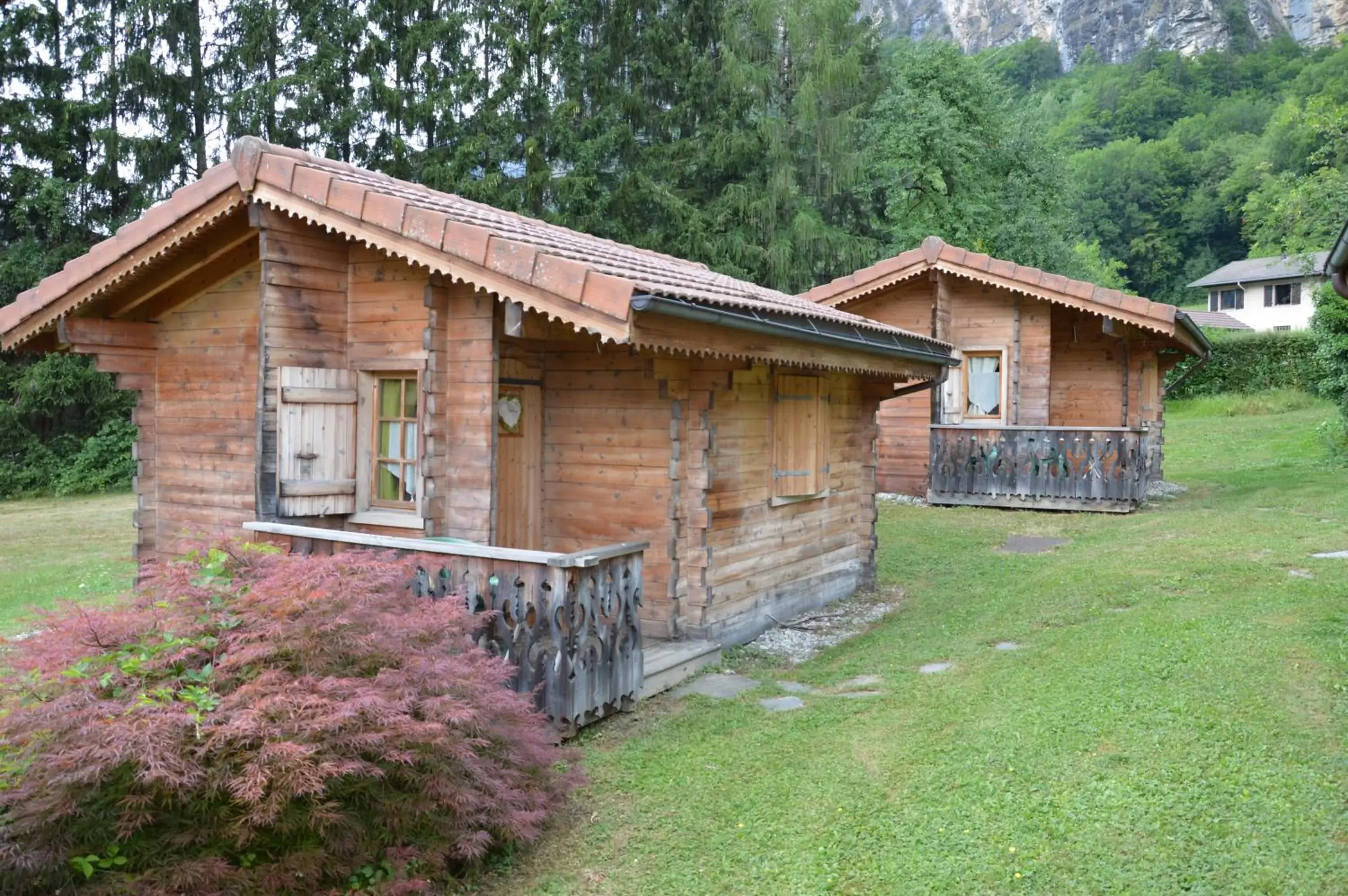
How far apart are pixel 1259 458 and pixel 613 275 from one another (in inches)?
768

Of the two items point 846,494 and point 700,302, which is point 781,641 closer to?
point 846,494

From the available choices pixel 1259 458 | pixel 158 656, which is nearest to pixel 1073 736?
pixel 158 656

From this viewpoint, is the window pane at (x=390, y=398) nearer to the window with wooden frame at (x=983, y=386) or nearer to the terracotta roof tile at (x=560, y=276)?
the terracotta roof tile at (x=560, y=276)

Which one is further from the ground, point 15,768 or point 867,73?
point 867,73

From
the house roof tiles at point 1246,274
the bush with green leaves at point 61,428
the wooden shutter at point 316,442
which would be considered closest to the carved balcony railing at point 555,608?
the wooden shutter at point 316,442

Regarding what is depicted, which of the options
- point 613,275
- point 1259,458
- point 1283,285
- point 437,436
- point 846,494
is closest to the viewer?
point 613,275

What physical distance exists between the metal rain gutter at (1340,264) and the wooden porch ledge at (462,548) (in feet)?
14.5

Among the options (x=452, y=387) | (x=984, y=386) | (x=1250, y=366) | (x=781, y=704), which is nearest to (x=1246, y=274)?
(x=1250, y=366)

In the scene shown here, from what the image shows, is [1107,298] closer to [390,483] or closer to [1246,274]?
[390,483]

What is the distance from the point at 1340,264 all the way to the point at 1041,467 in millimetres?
9866

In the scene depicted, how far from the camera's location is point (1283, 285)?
5141cm

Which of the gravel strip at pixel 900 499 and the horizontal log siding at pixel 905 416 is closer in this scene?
the gravel strip at pixel 900 499

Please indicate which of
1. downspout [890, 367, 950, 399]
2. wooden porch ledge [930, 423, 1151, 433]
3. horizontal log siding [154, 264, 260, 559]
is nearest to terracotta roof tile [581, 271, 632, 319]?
horizontal log siding [154, 264, 260, 559]

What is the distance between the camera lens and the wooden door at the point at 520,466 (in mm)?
7977
